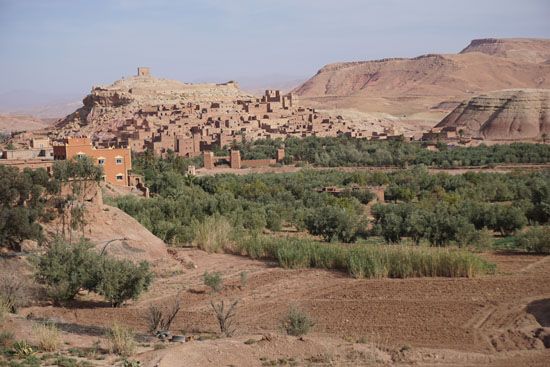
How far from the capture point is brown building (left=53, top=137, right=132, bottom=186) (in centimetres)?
3042

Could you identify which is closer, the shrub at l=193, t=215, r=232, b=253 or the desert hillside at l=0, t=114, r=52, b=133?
the shrub at l=193, t=215, r=232, b=253

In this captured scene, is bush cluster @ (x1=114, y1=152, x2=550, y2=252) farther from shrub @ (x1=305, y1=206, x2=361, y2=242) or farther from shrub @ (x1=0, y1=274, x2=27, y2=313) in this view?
shrub @ (x1=0, y1=274, x2=27, y2=313)

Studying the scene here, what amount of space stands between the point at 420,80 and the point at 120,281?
126680 mm

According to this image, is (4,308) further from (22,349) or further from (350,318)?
(350,318)

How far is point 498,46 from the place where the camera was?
182 meters

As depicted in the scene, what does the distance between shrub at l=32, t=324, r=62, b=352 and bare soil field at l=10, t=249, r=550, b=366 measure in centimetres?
51

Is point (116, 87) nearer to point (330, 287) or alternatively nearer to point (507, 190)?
point (507, 190)

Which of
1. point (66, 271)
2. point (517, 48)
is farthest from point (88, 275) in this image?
point (517, 48)

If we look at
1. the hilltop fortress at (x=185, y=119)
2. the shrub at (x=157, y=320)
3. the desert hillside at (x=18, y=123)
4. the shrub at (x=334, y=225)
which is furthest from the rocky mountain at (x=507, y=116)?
the shrub at (x=157, y=320)

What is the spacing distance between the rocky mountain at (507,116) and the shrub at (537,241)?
152 feet

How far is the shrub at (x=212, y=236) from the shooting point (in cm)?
2041

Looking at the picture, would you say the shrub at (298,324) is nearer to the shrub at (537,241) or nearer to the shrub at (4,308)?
the shrub at (4,308)

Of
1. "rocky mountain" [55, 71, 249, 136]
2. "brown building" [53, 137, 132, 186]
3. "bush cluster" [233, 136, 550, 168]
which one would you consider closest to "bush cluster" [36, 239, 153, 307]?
"brown building" [53, 137, 132, 186]

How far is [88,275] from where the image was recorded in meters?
14.4
